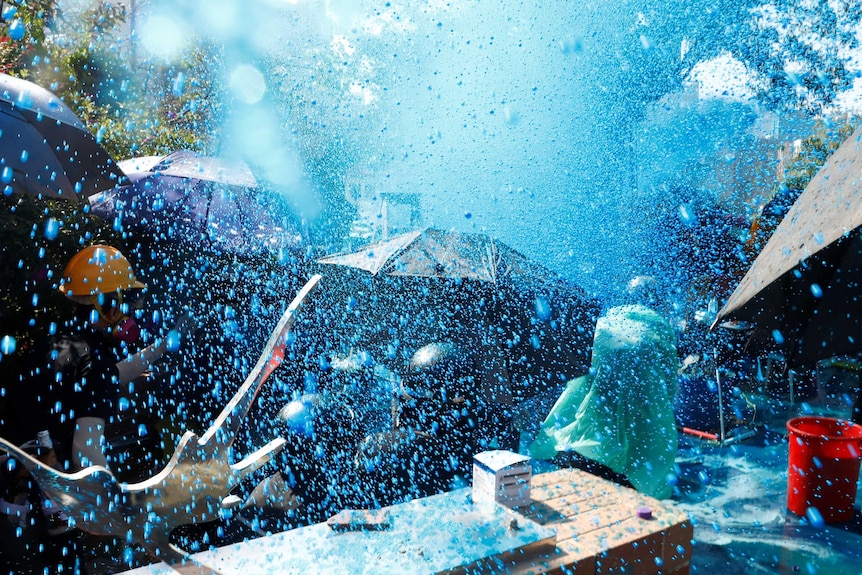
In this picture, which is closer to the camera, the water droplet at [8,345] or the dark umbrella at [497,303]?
the water droplet at [8,345]

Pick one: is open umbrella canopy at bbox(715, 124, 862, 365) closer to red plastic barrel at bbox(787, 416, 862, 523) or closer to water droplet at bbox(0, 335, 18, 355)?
red plastic barrel at bbox(787, 416, 862, 523)

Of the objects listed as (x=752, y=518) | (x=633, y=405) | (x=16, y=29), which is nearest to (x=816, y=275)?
(x=633, y=405)

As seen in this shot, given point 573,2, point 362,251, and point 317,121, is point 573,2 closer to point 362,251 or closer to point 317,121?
point 317,121

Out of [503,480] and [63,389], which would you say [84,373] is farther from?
[503,480]

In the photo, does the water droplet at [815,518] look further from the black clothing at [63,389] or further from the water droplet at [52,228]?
the water droplet at [52,228]

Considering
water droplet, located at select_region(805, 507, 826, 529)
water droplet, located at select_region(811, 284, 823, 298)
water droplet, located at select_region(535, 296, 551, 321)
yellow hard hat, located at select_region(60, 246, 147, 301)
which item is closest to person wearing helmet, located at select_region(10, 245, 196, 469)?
yellow hard hat, located at select_region(60, 246, 147, 301)

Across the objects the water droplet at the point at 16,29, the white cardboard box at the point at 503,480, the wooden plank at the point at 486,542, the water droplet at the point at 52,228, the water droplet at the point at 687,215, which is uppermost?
the water droplet at the point at 16,29

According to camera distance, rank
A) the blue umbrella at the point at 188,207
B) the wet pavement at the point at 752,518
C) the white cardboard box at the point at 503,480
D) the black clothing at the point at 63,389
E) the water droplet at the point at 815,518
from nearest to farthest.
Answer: the white cardboard box at the point at 503,480
the black clothing at the point at 63,389
the wet pavement at the point at 752,518
the water droplet at the point at 815,518
the blue umbrella at the point at 188,207

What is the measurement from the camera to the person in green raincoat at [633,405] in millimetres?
4543

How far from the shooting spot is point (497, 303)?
4469 millimetres

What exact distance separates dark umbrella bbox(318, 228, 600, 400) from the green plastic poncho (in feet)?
0.79

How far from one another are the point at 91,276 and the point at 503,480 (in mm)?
2628

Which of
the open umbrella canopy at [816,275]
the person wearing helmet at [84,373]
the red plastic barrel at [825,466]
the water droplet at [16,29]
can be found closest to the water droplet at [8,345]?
the person wearing helmet at [84,373]

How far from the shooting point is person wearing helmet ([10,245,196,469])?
295 cm
